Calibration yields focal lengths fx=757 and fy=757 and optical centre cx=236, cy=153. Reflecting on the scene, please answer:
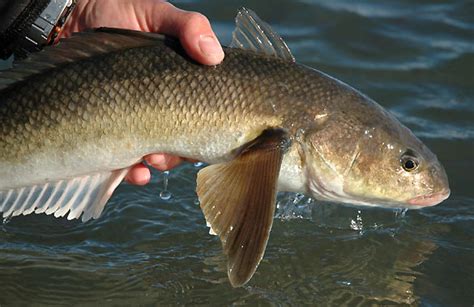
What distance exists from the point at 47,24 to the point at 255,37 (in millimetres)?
1267

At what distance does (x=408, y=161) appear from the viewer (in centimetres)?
351

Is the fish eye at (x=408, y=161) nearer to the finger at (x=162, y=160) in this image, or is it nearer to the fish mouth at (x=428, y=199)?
the fish mouth at (x=428, y=199)

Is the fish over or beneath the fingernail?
beneath

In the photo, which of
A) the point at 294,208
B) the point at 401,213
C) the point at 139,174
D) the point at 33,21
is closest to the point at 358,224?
the point at 401,213

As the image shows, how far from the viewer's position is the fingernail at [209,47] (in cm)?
339

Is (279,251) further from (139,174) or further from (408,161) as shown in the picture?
(408,161)

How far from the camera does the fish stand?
342cm

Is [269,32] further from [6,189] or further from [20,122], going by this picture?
[6,189]

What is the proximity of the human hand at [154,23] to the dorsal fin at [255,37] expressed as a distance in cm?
13

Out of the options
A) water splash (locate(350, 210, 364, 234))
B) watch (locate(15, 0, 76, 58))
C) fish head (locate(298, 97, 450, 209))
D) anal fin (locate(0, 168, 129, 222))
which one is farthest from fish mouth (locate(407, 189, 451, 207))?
watch (locate(15, 0, 76, 58))

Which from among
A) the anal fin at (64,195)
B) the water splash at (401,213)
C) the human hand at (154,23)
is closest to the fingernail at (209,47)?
the human hand at (154,23)

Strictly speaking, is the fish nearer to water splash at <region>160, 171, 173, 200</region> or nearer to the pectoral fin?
the pectoral fin

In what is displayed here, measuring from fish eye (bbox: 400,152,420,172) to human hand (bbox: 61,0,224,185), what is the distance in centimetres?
96

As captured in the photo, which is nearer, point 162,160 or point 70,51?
point 70,51
